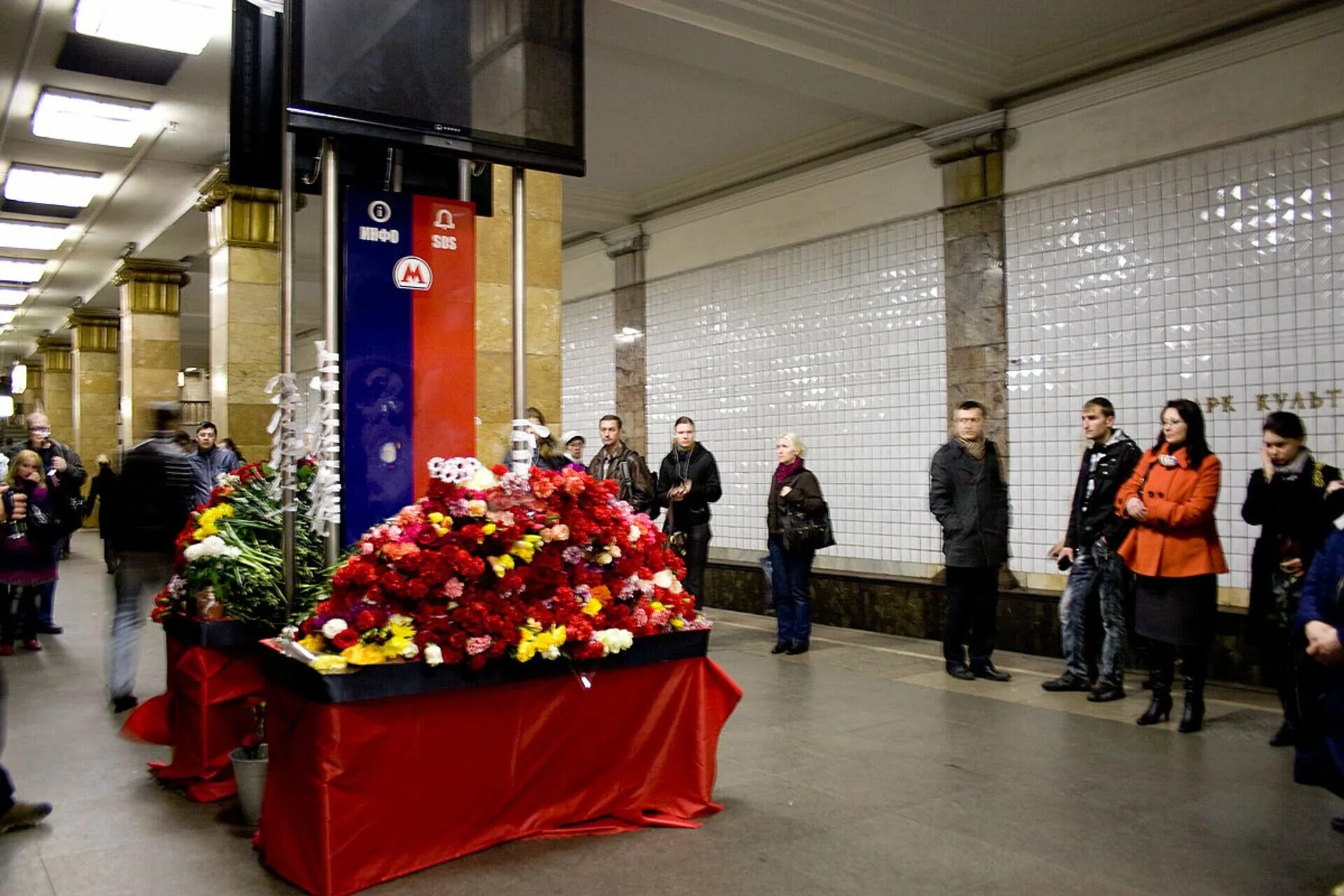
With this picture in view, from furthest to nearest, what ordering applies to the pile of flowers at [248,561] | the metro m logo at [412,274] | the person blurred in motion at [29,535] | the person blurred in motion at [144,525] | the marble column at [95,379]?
the marble column at [95,379], the person blurred in motion at [29,535], the person blurred in motion at [144,525], the pile of flowers at [248,561], the metro m logo at [412,274]

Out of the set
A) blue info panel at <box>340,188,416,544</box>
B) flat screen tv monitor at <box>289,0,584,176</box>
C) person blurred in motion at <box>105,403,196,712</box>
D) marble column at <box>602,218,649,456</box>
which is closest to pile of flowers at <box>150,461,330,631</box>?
blue info panel at <box>340,188,416,544</box>

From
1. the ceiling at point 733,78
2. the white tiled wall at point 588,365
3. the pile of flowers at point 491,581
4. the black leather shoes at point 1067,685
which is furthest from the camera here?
the white tiled wall at point 588,365

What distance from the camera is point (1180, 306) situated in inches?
266

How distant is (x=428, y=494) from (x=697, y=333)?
742 cm

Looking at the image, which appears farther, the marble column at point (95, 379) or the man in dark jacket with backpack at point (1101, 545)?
the marble column at point (95, 379)

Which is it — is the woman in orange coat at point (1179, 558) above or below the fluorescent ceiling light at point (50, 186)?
below

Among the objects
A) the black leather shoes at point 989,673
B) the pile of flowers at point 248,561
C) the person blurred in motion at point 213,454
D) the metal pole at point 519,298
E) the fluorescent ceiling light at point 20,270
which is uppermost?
the fluorescent ceiling light at point 20,270

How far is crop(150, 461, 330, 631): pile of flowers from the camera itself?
3.92 m

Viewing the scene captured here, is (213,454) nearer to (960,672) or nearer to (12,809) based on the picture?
(12,809)

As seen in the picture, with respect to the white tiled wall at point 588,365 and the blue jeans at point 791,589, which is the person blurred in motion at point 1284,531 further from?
the white tiled wall at point 588,365

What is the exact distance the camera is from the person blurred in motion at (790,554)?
7.09 meters

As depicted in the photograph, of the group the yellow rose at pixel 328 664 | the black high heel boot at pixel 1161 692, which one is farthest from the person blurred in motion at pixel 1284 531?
the yellow rose at pixel 328 664

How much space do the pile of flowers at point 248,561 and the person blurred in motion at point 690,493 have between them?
11.9ft

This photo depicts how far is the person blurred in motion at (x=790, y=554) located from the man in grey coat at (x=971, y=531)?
3.26 ft
